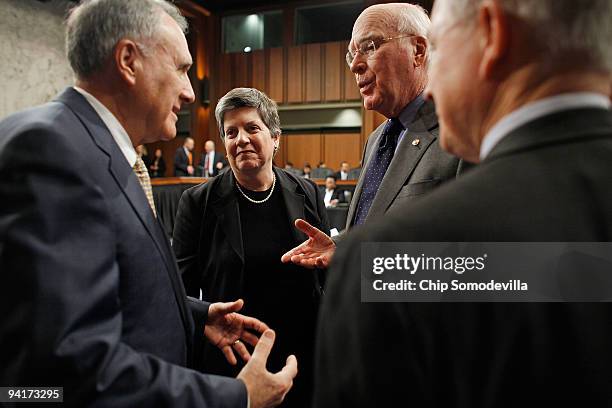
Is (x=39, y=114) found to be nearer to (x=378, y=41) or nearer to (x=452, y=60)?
(x=452, y=60)

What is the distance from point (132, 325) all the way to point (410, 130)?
3.99 feet

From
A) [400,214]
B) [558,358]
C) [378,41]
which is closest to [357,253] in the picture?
[400,214]

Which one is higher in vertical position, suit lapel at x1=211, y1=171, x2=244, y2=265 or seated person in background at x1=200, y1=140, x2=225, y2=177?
seated person in background at x1=200, y1=140, x2=225, y2=177

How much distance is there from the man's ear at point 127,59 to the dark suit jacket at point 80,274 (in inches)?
5.3

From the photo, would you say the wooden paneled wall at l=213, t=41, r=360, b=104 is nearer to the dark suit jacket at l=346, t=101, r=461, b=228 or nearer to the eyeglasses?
the eyeglasses

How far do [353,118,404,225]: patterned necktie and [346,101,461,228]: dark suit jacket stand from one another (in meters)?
0.15

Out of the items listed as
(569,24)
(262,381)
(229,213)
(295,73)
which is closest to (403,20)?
(229,213)

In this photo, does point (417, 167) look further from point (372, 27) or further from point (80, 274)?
point (80, 274)

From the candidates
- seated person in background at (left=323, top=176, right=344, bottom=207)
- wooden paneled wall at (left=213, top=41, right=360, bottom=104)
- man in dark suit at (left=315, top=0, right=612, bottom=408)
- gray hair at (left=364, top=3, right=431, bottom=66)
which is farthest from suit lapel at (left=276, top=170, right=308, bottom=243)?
wooden paneled wall at (left=213, top=41, right=360, bottom=104)

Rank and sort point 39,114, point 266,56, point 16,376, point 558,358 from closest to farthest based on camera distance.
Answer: point 558,358, point 16,376, point 39,114, point 266,56

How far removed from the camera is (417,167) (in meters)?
1.62

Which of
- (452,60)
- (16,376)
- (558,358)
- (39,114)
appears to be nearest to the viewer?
(558,358)

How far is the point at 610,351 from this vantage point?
53 centimetres

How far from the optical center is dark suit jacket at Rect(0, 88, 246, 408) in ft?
2.70
